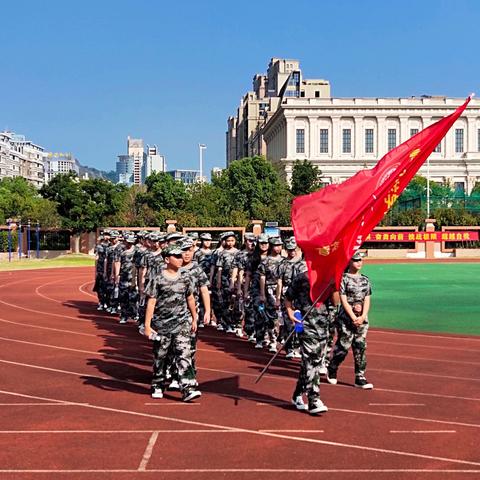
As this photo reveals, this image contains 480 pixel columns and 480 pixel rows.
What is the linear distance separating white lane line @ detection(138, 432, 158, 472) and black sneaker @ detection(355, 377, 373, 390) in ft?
9.91

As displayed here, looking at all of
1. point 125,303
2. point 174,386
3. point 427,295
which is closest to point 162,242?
point 125,303

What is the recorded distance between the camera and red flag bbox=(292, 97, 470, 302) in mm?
7332

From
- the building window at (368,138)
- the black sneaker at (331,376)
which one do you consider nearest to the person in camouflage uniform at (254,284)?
the black sneaker at (331,376)

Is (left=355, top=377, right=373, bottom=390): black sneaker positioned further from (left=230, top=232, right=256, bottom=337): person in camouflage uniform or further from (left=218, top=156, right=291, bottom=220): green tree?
(left=218, top=156, right=291, bottom=220): green tree

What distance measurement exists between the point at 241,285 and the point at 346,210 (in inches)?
206

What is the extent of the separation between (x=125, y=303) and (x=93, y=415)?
7.40 metres

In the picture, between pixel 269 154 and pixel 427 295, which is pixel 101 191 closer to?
pixel 427 295

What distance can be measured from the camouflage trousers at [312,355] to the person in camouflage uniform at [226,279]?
17.9 feet

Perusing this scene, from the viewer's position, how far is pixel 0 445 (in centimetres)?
616

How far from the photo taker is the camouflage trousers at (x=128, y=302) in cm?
1441

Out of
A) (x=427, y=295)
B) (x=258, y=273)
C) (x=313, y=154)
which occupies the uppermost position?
(x=313, y=154)

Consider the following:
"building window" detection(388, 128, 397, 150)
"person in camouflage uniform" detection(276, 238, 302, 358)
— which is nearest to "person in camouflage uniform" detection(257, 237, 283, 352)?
"person in camouflage uniform" detection(276, 238, 302, 358)


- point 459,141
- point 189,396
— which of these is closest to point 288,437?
point 189,396

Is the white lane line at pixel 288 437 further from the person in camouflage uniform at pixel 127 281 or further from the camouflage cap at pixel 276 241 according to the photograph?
the person in camouflage uniform at pixel 127 281
